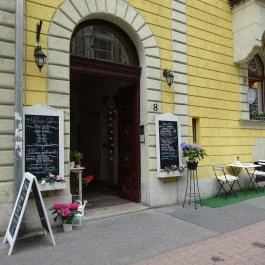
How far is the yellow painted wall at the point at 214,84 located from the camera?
9.12m

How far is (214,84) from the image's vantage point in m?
9.62

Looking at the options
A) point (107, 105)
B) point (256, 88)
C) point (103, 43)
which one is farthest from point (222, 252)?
point (256, 88)

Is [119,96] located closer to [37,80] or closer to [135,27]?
[135,27]

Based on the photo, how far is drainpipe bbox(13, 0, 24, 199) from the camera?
5.70m

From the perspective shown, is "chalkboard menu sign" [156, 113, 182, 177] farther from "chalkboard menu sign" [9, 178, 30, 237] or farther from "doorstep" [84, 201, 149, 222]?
"chalkboard menu sign" [9, 178, 30, 237]

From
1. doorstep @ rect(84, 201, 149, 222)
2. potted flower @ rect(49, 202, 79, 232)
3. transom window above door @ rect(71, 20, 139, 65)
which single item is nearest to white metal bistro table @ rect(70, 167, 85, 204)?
doorstep @ rect(84, 201, 149, 222)

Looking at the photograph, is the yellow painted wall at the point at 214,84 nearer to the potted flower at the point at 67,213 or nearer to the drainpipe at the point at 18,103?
the potted flower at the point at 67,213

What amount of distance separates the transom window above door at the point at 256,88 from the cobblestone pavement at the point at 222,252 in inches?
239

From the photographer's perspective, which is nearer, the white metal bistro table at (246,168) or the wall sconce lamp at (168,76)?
the wall sconce lamp at (168,76)

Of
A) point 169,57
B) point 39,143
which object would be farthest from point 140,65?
point 39,143

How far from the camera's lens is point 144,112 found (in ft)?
26.7

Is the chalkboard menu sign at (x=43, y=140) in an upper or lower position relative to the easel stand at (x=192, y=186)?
upper

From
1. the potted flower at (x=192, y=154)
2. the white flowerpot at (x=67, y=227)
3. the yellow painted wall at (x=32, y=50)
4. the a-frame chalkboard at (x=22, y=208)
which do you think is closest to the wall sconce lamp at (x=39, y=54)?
the yellow painted wall at (x=32, y=50)

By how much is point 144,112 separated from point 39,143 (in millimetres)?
2850
